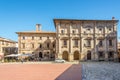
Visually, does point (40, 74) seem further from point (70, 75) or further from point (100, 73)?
point (100, 73)

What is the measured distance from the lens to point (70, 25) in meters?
42.2

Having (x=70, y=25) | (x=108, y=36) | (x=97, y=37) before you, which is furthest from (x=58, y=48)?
(x=108, y=36)

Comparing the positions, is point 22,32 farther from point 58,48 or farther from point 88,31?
point 88,31

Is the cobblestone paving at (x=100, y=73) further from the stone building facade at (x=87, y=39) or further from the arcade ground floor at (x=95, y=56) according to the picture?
the stone building facade at (x=87, y=39)

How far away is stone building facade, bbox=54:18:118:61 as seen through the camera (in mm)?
41906

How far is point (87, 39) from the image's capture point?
42375 mm

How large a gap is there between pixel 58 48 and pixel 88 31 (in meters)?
9.18

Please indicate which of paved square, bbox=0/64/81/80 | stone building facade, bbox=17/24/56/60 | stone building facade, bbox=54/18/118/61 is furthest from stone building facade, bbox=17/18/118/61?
paved square, bbox=0/64/81/80

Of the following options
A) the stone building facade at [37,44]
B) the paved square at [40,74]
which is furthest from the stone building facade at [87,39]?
the paved square at [40,74]

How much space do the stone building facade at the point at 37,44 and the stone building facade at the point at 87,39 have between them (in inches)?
248

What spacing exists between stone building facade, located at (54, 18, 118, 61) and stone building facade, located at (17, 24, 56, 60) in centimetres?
630

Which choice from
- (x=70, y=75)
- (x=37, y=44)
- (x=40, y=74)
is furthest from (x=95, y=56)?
(x=40, y=74)

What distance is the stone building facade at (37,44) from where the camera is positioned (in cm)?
4766

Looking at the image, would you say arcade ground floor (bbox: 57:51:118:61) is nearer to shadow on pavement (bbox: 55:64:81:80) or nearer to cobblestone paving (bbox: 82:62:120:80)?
cobblestone paving (bbox: 82:62:120:80)
